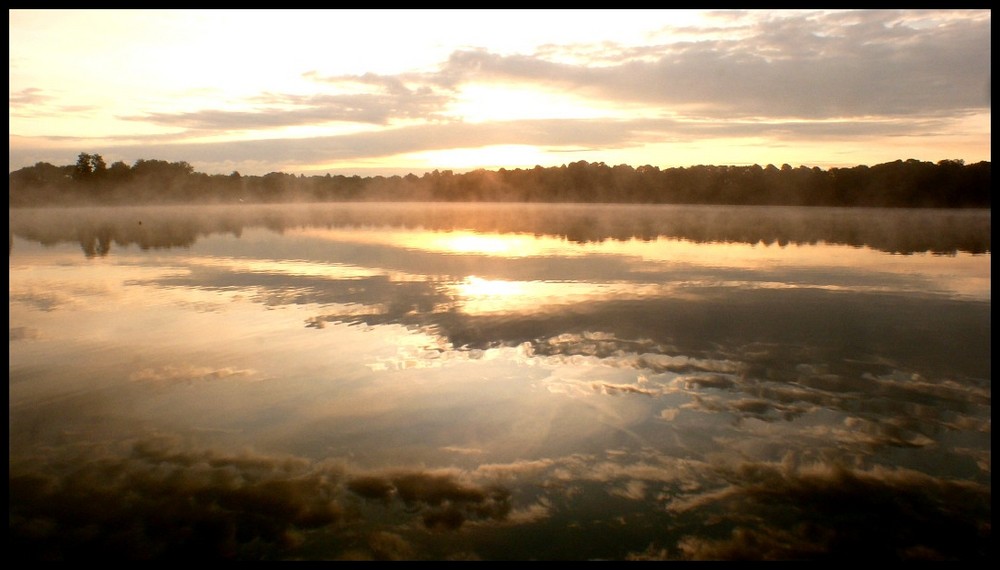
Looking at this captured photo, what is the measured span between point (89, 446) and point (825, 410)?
9.97 m

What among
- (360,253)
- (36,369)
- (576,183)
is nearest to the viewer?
(36,369)

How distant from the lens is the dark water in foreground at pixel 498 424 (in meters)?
6.27

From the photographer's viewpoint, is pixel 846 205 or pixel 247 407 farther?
pixel 846 205

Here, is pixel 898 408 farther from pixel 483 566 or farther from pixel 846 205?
pixel 846 205

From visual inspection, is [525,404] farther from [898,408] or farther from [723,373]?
[898,408]

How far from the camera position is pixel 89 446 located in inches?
315

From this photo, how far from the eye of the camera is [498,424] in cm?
874

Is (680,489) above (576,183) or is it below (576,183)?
below

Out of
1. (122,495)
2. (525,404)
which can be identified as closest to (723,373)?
(525,404)

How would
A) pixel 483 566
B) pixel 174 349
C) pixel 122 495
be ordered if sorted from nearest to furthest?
pixel 483 566 < pixel 122 495 < pixel 174 349

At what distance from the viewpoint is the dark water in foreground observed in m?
6.27

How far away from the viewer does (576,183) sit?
153 m

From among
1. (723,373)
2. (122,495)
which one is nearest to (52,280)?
(122,495)

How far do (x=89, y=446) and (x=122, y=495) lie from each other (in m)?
1.59
